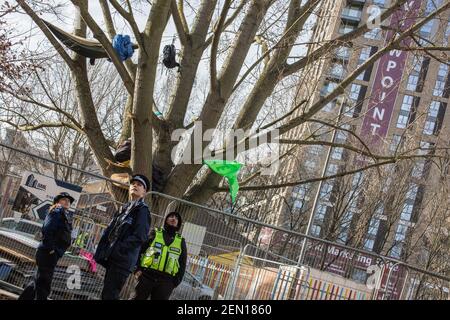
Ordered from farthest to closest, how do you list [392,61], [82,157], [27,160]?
[392,61] → [82,157] → [27,160]

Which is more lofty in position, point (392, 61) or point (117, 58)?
point (392, 61)

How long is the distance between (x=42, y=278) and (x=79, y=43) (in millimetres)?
4654

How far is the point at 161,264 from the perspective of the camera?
7332 millimetres

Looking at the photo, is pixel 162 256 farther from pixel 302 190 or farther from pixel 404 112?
pixel 404 112

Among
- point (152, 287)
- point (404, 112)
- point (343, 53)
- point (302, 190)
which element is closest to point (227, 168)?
point (343, 53)

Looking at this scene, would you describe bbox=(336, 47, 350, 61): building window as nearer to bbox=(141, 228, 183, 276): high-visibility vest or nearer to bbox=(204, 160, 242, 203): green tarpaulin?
bbox=(204, 160, 242, 203): green tarpaulin

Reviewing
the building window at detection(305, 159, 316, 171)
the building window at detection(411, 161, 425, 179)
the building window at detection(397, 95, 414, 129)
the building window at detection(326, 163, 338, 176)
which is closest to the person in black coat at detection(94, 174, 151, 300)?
the building window at detection(411, 161, 425, 179)

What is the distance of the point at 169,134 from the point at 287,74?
252 centimetres

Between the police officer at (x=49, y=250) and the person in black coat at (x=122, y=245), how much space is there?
1099mm

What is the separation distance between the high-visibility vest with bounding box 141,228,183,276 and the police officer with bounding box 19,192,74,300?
1125mm

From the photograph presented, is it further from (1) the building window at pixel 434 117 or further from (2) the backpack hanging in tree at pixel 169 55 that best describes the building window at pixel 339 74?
(1) the building window at pixel 434 117
